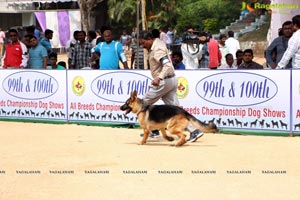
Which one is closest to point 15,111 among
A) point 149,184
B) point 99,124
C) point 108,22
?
point 99,124

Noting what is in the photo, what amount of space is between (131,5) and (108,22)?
352 cm

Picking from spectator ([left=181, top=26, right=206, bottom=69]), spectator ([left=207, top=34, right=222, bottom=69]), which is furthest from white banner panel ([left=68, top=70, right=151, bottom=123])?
spectator ([left=207, top=34, right=222, bottom=69])

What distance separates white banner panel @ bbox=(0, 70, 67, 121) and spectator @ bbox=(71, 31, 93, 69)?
94 cm

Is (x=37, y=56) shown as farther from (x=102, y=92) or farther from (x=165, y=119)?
(x=165, y=119)

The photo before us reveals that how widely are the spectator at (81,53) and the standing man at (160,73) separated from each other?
387 cm

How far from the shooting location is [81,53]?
13.8 meters

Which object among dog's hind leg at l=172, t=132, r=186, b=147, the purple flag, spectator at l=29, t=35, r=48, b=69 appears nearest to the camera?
dog's hind leg at l=172, t=132, r=186, b=147

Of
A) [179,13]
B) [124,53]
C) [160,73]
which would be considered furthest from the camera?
[179,13]

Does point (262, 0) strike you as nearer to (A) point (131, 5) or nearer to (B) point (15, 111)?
(A) point (131, 5)

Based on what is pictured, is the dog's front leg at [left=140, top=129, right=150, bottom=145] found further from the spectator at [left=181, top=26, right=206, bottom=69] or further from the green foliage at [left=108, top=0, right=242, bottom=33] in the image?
the green foliage at [left=108, top=0, right=242, bottom=33]

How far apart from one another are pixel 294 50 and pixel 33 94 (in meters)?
5.59

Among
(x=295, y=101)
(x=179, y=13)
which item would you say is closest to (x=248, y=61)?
(x=295, y=101)

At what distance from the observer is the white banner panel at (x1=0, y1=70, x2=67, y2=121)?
1302 cm

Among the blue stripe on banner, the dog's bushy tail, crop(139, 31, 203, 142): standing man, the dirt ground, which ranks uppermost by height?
the blue stripe on banner
